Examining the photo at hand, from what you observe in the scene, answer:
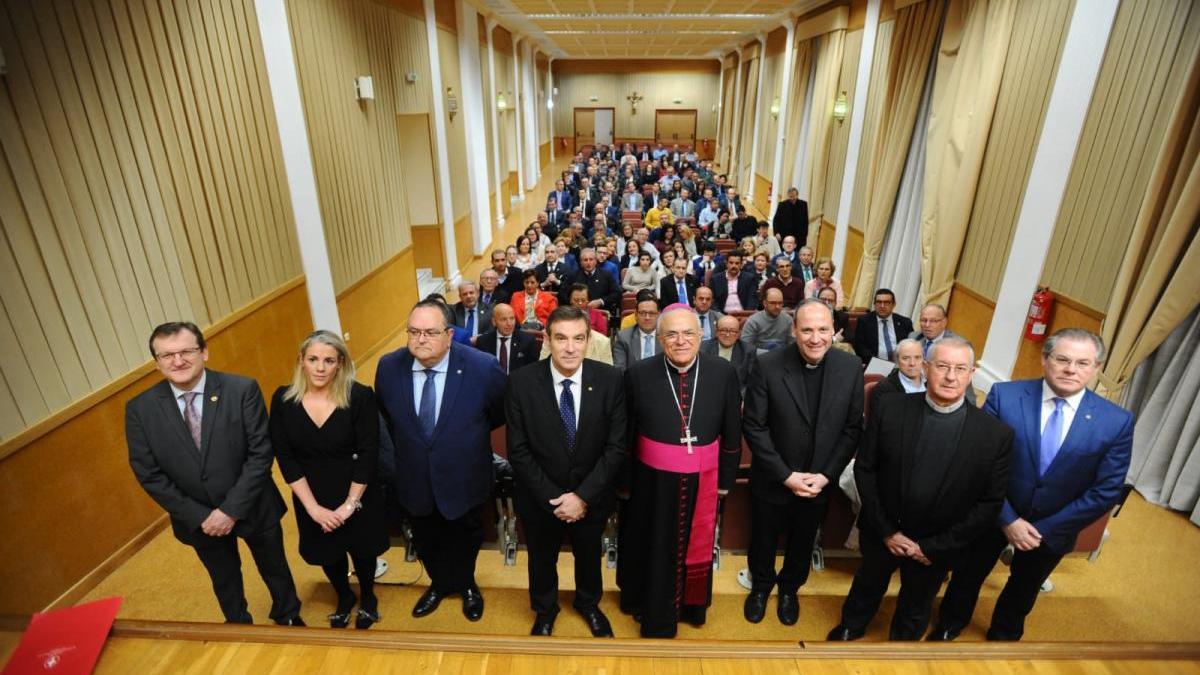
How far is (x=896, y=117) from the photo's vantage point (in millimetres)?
6980

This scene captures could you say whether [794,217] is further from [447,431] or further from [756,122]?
[756,122]

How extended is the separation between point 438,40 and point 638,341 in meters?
6.79

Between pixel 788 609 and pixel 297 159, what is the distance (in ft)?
16.8

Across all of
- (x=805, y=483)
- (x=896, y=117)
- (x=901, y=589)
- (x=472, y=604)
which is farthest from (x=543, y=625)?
(x=896, y=117)

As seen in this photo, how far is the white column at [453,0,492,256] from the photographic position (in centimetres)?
1029

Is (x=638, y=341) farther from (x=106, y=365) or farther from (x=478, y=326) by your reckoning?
(x=106, y=365)

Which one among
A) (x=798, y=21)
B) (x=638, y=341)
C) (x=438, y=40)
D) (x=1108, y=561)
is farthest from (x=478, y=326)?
(x=798, y=21)

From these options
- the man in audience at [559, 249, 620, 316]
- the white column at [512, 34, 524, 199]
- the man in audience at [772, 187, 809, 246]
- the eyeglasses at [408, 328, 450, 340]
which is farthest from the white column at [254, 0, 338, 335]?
the white column at [512, 34, 524, 199]

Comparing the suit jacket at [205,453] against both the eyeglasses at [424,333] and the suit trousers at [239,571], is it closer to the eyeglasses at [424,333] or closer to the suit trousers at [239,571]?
the suit trousers at [239,571]

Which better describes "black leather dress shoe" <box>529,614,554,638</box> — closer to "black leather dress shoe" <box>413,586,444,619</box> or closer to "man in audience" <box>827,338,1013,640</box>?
"black leather dress shoe" <box>413,586,444,619</box>

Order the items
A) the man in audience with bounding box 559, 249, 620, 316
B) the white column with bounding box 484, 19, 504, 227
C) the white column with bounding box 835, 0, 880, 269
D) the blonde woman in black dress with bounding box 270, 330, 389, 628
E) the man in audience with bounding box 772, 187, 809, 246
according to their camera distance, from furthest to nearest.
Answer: the white column with bounding box 484, 19, 504, 227 → the man in audience with bounding box 772, 187, 809, 246 → the white column with bounding box 835, 0, 880, 269 → the man in audience with bounding box 559, 249, 620, 316 → the blonde woman in black dress with bounding box 270, 330, 389, 628

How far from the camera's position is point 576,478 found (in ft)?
8.23

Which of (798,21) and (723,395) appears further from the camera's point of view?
(798,21)

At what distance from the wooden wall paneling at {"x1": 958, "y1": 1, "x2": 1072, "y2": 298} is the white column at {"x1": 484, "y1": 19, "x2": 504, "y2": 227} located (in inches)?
360
